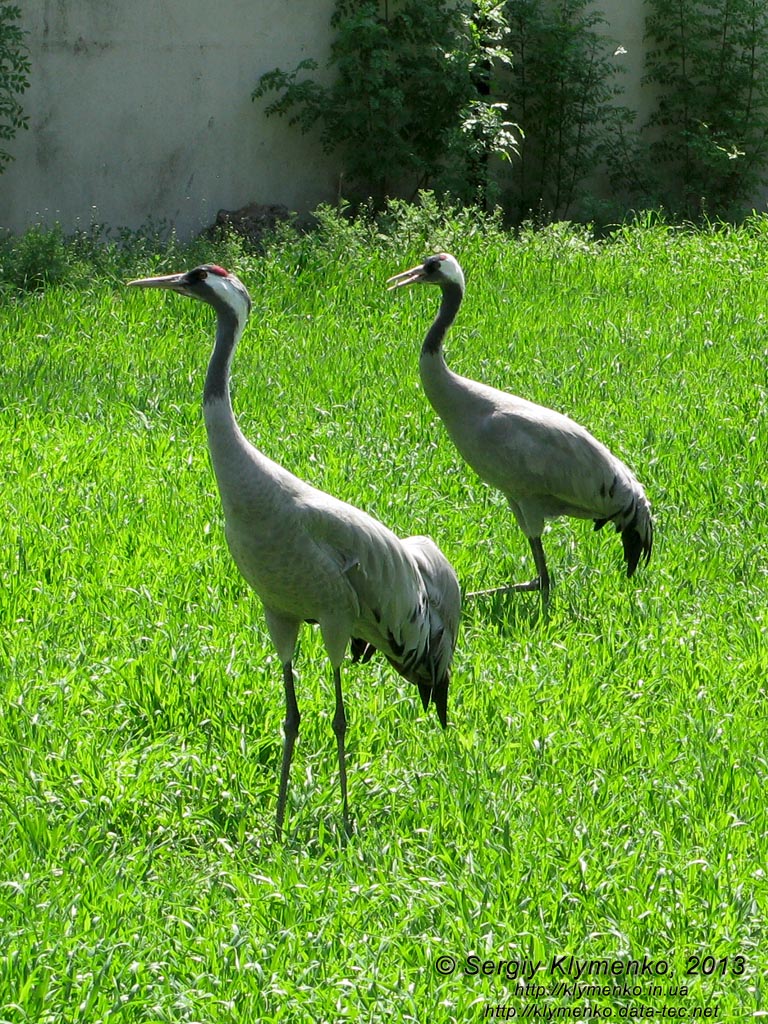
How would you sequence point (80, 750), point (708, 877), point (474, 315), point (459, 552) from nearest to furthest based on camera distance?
point (708, 877), point (80, 750), point (459, 552), point (474, 315)

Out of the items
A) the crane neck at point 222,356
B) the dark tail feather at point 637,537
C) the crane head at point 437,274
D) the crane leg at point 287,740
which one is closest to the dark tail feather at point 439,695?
the crane leg at point 287,740

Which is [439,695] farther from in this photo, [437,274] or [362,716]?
[437,274]

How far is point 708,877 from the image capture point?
3.35 m

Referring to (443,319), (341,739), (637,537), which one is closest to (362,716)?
(341,739)

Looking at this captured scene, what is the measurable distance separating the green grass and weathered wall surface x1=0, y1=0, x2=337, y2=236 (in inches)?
100

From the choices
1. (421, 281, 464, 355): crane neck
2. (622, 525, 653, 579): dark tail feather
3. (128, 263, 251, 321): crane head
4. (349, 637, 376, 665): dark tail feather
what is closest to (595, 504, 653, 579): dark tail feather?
(622, 525, 653, 579): dark tail feather

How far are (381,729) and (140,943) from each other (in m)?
1.31

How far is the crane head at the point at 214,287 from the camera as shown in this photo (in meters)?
3.62

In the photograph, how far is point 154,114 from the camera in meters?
10.5

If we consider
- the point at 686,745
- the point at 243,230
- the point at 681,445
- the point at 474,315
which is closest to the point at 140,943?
the point at 686,745

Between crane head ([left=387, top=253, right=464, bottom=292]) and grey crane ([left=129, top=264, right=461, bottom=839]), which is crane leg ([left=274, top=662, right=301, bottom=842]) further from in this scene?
crane head ([left=387, top=253, right=464, bottom=292])

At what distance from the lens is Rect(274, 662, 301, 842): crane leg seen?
12.2 ft

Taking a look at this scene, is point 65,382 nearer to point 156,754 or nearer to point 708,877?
point 156,754

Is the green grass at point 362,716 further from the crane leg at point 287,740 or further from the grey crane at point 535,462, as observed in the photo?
the grey crane at point 535,462
